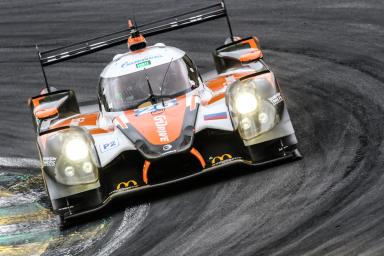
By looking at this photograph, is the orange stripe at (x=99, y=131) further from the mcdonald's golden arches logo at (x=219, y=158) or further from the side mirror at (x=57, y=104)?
the side mirror at (x=57, y=104)

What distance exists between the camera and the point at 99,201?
1127 centimetres

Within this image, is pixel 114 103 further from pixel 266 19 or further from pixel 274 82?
pixel 266 19

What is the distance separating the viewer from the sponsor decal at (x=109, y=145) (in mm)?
11406

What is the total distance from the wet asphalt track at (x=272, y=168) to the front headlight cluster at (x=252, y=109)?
1.67 ft

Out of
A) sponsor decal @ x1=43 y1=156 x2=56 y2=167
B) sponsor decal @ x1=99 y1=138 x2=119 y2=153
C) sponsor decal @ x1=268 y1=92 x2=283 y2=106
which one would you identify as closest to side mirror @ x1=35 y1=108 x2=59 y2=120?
sponsor decal @ x1=43 y1=156 x2=56 y2=167

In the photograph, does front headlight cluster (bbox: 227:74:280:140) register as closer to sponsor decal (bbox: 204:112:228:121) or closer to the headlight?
sponsor decal (bbox: 204:112:228:121)

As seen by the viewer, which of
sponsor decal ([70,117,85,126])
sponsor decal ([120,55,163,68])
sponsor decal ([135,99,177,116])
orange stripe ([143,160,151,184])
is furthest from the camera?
sponsor decal ([120,55,163,68])

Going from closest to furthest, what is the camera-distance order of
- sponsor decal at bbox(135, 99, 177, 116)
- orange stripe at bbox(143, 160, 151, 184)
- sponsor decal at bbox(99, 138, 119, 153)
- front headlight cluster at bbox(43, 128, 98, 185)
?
orange stripe at bbox(143, 160, 151, 184) < front headlight cluster at bbox(43, 128, 98, 185) < sponsor decal at bbox(99, 138, 119, 153) < sponsor decal at bbox(135, 99, 177, 116)

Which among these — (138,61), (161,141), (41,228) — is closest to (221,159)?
(161,141)

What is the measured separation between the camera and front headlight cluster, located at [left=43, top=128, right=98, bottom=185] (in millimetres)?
11273

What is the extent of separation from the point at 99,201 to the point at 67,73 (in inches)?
324

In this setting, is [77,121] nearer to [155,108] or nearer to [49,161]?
[155,108]

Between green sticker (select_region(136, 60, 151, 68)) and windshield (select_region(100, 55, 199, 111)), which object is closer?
windshield (select_region(100, 55, 199, 111))

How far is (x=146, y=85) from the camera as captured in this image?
12.7 m
